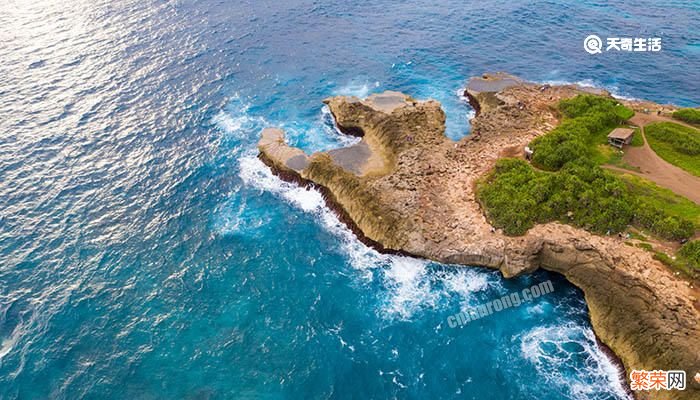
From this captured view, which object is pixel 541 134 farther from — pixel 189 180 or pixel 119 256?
pixel 119 256

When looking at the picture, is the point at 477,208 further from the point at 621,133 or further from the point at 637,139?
the point at 637,139

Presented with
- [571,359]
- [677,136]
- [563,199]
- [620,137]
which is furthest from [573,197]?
[677,136]

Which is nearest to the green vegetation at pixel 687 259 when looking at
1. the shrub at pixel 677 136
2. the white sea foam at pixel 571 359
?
the white sea foam at pixel 571 359

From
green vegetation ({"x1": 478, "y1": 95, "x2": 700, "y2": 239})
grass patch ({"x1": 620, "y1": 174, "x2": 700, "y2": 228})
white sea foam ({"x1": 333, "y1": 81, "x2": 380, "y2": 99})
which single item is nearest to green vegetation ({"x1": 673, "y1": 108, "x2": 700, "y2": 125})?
green vegetation ({"x1": 478, "y1": 95, "x2": 700, "y2": 239})

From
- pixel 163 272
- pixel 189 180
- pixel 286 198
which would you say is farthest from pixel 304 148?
pixel 163 272

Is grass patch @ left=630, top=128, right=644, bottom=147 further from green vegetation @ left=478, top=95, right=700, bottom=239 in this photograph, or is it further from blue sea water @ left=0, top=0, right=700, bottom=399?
blue sea water @ left=0, top=0, right=700, bottom=399

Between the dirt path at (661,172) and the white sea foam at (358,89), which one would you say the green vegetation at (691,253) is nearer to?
the dirt path at (661,172)
